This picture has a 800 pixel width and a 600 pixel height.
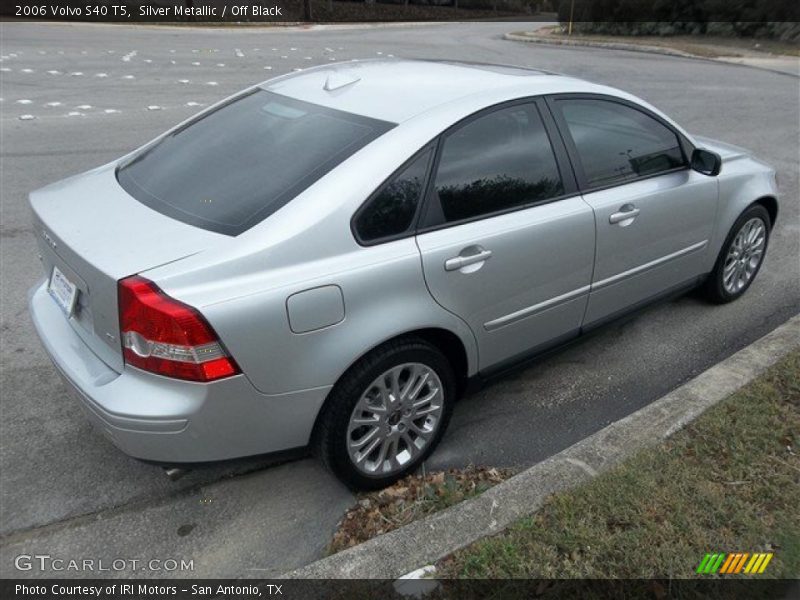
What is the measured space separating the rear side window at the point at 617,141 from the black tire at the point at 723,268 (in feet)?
2.42

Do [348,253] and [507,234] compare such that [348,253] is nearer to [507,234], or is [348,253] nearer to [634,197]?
[507,234]

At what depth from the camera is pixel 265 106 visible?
3.21m

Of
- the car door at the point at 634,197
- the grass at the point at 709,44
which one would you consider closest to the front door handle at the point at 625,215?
the car door at the point at 634,197

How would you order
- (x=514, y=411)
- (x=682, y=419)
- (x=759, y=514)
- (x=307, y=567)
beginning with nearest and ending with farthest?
1. (x=307, y=567)
2. (x=759, y=514)
3. (x=682, y=419)
4. (x=514, y=411)

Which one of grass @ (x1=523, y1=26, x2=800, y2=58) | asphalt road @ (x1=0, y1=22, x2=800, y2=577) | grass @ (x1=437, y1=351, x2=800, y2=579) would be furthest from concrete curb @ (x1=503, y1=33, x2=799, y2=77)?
grass @ (x1=437, y1=351, x2=800, y2=579)

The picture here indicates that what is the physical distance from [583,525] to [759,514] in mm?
706

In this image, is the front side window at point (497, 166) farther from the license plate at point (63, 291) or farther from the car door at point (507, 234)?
the license plate at point (63, 291)

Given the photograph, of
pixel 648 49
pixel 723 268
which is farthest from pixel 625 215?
pixel 648 49

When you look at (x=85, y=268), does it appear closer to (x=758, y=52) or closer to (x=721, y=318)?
(x=721, y=318)

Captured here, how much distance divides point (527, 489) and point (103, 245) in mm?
1837

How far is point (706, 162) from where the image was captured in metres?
3.80

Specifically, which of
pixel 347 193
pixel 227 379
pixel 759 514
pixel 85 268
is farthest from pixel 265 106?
pixel 759 514

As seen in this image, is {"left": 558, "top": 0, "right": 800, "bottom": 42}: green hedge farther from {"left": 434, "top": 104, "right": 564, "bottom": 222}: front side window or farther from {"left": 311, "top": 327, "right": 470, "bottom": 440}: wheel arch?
{"left": 311, "top": 327, "right": 470, "bottom": 440}: wheel arch

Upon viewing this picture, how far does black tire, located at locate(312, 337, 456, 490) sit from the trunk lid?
28.2 inches
